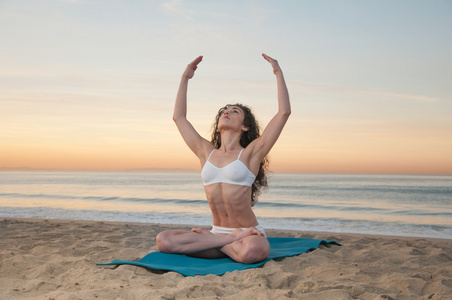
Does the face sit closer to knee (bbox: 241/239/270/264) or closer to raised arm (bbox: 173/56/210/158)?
raised arm (bbox: 173/56/210/158)

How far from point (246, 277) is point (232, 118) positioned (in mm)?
1712

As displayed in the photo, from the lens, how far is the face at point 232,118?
445 centimetres

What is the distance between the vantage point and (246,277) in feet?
11.1

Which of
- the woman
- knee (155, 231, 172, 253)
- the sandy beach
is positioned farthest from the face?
the sandy beach

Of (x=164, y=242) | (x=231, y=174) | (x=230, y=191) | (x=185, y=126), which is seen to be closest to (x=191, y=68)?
Result: (x=185, y=126)

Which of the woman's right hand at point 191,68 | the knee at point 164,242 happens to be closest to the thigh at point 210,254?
the knee at point 164,242

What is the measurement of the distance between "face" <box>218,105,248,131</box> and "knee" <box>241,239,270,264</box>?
1.26 metres

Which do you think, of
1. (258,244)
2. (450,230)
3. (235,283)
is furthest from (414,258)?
(450,230)

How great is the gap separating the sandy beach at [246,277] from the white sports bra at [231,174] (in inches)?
31.7

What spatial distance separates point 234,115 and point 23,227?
442cm

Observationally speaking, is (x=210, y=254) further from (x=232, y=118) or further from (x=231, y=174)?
(x=232, y=118)

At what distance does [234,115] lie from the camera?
4.53 meters

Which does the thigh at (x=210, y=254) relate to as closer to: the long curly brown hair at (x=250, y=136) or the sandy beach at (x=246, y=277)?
the sandy beach at (x=246, y=277)

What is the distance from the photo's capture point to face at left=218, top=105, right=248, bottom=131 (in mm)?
4453
